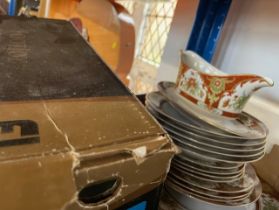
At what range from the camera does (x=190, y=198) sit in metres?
0.42

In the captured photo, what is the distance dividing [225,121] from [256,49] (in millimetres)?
299

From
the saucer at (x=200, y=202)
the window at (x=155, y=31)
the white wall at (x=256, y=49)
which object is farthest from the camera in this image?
the window at (x=155, y=31)

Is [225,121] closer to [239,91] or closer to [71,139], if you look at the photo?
[239,91]

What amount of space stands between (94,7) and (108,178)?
1.02 meters

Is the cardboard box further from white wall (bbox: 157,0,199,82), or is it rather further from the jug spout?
white wall (bbox: 157,0,199,82)

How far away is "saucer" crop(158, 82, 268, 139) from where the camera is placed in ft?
1.46

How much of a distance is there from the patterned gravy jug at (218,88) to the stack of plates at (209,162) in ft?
0.11

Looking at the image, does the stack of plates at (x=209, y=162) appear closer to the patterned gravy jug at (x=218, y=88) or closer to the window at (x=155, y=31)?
the patterned gravy jug at (x=218, y=88)

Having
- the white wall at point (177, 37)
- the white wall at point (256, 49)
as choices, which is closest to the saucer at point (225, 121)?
the white wall at point (256, 49)

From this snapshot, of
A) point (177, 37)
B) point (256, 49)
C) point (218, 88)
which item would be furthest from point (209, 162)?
point (177, 37)

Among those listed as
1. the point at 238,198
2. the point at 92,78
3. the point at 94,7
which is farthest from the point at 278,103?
the point at 94,7

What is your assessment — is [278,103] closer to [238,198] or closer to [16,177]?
[238,198]

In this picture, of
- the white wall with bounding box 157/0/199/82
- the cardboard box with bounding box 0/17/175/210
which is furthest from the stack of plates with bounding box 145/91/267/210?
the white wall with bounding box 157/0/199/82

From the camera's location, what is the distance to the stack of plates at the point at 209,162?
Result: 1.40 ft
